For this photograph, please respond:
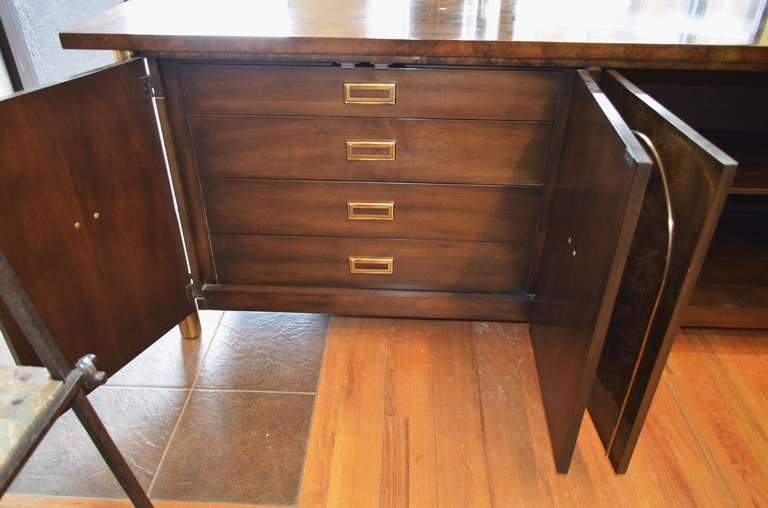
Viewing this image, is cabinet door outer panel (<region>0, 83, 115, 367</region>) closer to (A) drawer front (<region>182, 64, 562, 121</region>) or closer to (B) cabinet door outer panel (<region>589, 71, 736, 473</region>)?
(A) drawer front (<region>182, 64, 562, 121</region>)

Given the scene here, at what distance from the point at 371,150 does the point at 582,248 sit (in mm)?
497

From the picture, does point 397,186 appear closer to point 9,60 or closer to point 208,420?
point 208,420

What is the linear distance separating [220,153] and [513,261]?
73 cm

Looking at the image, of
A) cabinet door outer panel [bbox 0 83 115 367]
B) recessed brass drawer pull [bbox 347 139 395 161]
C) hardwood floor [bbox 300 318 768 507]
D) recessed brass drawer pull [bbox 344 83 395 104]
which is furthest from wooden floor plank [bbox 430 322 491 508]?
cabinet door outer panel [bbox 0 83 115 367]

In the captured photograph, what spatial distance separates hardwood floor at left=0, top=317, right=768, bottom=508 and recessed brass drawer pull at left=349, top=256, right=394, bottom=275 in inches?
8.4

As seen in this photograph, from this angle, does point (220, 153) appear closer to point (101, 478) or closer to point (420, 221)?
point (420, 221)

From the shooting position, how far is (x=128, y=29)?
1111 mm

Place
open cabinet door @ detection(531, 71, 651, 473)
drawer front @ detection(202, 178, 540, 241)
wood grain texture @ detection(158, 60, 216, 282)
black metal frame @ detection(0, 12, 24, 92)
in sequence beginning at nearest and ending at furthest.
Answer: open cabinet door @ detection(531, 71, 651, 473) → wood grain texture @ detection(158, 60, 216, 282) → drawer front @ detection(202, 178, 540, 241) → black metal frame @ detection(0, 12, 24, 92)

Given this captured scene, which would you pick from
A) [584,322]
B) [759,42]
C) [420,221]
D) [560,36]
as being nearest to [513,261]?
[420,221]

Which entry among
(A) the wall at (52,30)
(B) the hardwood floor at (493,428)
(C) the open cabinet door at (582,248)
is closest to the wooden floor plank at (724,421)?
(B) the hardwood floor at (493,428)

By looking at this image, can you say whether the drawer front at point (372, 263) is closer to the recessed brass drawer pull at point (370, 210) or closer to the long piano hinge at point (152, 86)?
the recessed brass drawer pull at point (370, 210)

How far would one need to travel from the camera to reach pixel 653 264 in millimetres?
1006

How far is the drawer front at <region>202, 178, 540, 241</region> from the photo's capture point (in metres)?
1.29

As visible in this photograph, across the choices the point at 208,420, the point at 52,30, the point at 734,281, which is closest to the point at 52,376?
the point at 208,420
